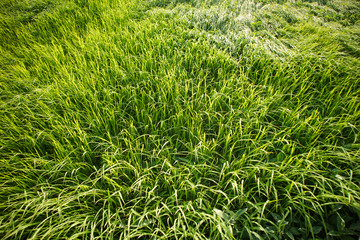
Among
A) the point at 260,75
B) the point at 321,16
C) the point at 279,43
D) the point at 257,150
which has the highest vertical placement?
the point at 321,16

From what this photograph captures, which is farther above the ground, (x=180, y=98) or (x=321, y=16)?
(x=321, y=16)

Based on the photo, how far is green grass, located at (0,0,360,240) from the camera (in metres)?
1.09

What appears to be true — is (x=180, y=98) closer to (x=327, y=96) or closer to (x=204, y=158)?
(x=204, y=158)

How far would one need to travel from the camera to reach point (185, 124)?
163cm

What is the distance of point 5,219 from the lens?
113cm

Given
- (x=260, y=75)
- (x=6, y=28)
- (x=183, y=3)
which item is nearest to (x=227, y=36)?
(x=260, y=75)

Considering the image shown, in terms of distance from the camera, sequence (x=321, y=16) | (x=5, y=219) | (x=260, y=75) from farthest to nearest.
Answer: (x=321, y=16), (x=260, y=75), (x=5, y=219)

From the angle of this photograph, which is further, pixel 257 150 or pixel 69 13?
pixel 69 13

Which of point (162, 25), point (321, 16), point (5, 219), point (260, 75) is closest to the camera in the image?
point (5, 219)

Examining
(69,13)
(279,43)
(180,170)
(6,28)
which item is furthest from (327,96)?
(6,28)

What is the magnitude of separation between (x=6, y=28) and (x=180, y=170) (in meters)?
4.67

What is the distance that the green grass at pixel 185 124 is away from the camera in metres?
1.09

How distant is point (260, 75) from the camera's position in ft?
6.68

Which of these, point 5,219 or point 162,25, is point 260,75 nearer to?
point 162,25
